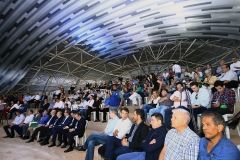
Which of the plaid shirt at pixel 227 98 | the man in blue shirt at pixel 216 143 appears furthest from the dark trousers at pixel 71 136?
the man in blue shirt at pixel 216 143

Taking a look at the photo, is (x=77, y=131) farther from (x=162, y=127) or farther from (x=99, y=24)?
(x=99, y=24)

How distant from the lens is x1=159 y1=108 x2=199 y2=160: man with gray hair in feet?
6.73

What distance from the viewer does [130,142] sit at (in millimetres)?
3148

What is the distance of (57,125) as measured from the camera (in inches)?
253

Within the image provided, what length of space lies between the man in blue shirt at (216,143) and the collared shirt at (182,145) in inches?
3.7

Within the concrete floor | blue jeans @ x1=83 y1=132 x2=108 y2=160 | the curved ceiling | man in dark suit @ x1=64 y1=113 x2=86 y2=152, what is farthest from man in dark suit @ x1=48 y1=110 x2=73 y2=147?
the curved ceiling

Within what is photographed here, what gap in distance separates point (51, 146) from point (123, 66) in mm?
18591

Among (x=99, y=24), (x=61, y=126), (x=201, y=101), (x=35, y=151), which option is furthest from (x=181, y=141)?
(x=99, y=24)

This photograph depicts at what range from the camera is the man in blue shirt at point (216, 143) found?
171cm

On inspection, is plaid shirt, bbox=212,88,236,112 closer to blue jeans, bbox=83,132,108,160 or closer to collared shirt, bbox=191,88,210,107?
collared shirt, bbox=191,88,210,107

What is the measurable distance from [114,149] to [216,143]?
200 cm

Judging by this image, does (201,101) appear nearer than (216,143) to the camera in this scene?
No

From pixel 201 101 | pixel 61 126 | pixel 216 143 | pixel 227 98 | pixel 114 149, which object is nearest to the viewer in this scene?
pixel 216 143

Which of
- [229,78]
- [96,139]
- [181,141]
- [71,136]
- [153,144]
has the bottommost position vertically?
[71,136]
